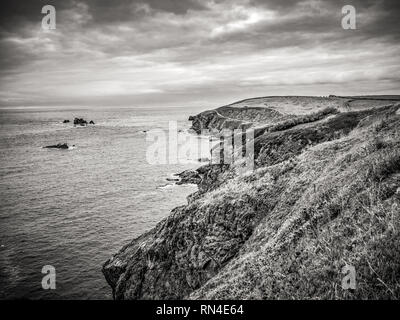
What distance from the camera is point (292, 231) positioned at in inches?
441

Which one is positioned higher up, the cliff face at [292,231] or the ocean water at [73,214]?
the cliff face at [292,231]

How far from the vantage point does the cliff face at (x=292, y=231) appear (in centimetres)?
732

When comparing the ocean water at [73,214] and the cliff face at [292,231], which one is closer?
the cliff face at [292,231]

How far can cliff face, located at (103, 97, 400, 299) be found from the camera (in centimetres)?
732

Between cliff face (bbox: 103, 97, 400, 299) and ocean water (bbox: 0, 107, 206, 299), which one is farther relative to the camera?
ocean water (bbox: 0, 107, 206, 299)

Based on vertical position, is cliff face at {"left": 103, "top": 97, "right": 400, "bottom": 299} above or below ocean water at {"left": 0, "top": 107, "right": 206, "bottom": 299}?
above

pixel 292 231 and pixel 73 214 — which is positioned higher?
pixel 292 231

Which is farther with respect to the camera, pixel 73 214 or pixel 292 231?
pixel 73 214

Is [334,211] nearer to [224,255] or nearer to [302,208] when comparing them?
[302,208]

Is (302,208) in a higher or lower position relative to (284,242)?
higher
